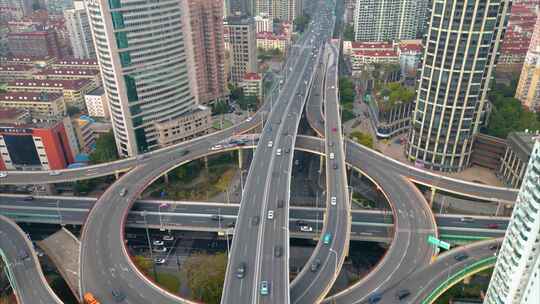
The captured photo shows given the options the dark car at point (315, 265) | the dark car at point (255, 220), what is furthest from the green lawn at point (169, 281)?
the dark car at point (315, 265)

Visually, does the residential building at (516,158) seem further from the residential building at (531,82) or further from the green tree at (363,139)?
the green tree at (363,139)

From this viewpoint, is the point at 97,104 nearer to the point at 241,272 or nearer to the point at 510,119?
the point at 241,272

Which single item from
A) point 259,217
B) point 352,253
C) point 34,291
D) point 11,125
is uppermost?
point 11,125

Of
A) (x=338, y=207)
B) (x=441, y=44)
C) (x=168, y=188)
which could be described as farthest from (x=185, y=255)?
(x=441, y=44)

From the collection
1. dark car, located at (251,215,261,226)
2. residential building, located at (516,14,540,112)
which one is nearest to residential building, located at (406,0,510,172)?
residential building, located at (516,14,540,112)

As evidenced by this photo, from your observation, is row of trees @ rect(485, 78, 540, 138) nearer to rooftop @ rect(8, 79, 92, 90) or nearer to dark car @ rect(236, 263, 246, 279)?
dark car @ rect(236, 263, 246, 279)

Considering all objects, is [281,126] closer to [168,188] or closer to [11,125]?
[168,188]
